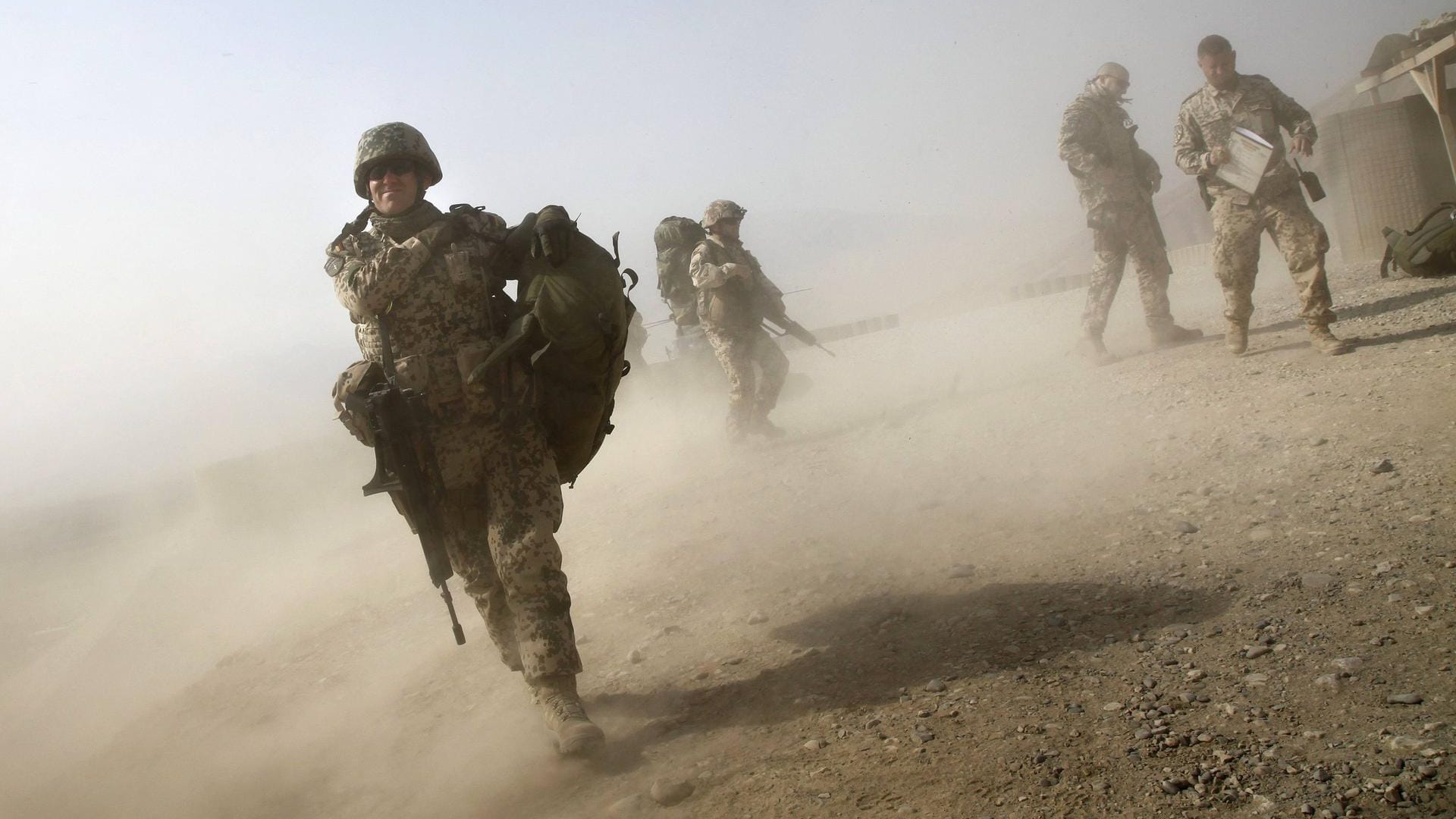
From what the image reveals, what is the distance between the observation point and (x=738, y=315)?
8.99m

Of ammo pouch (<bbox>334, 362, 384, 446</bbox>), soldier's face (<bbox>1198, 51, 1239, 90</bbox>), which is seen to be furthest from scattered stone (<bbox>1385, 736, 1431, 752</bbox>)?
soldier's face (<bbox>1198, 51, 1239, 90</bbox>)

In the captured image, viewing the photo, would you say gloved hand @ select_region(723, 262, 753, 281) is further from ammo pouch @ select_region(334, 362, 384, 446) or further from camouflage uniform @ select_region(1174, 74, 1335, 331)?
ammo pouch @ select_region(334, 362, 384, 446)

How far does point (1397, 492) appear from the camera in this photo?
13.8ft

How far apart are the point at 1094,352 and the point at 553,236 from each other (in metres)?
6.02

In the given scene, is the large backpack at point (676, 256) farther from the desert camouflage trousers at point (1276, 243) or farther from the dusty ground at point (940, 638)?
the desert camouflage trousers at point (1276, 243)

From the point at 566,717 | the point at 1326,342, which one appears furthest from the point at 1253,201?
the point at 566,717

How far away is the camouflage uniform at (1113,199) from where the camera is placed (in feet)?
27.7

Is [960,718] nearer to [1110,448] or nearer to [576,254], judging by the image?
[576,254]

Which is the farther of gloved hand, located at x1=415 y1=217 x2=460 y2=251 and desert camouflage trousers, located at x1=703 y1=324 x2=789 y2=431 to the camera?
desert camouflage trousers, located at x1=703 y1=324 x2=789 y2=431

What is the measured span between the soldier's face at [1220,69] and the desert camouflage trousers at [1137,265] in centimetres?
148

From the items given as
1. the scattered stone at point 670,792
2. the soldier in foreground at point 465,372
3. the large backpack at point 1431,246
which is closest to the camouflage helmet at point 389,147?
the soldier in foreground at point 465,372

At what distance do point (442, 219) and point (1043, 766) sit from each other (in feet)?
9.01

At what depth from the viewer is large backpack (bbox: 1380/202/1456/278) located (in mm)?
7836

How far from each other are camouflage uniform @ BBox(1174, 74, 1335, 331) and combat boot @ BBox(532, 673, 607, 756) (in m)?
5.12
